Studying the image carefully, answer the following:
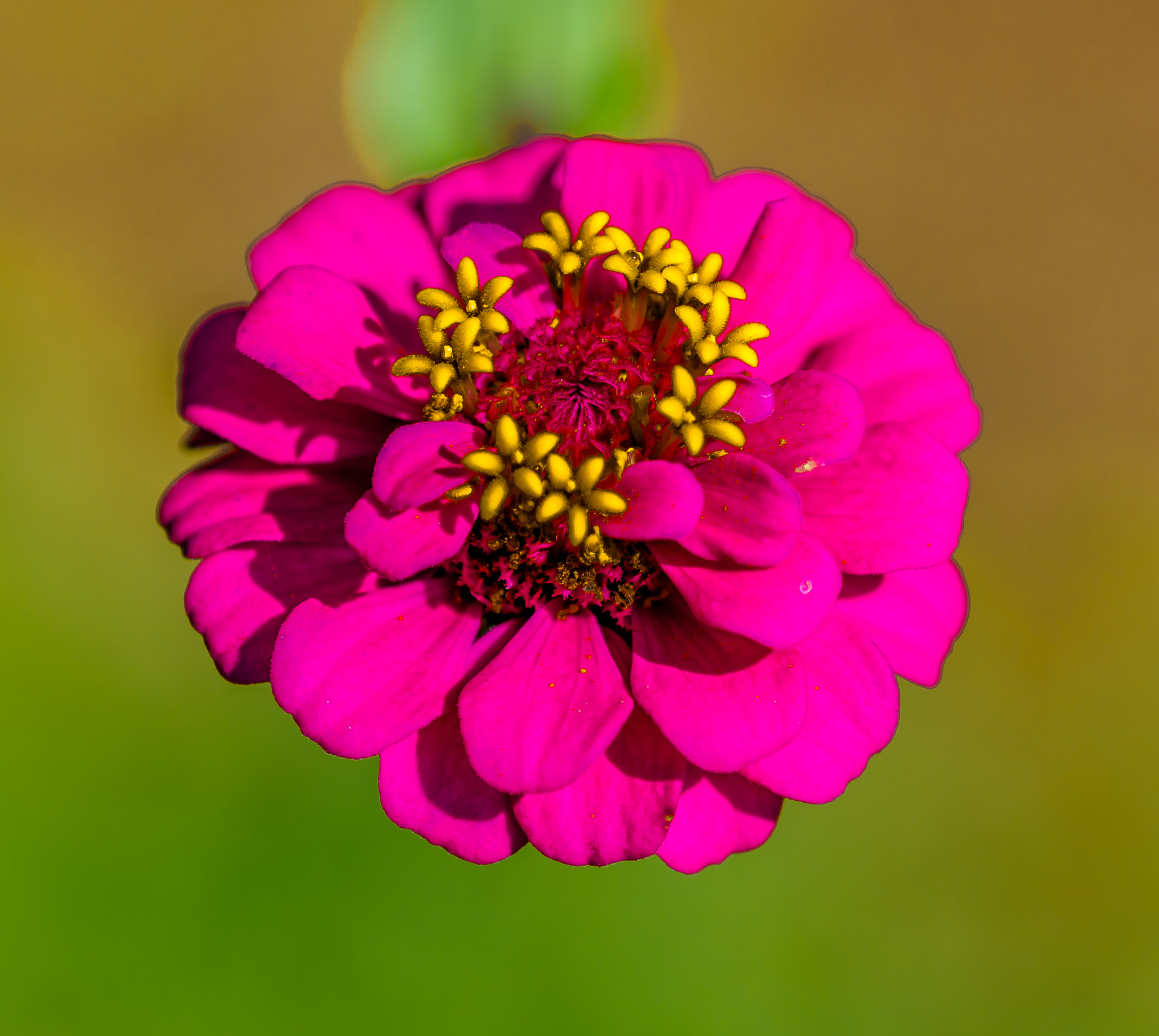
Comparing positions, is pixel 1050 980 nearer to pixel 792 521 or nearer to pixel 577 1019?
pixel 577 1019

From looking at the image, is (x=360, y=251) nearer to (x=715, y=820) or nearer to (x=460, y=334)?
(x=460, y=334)

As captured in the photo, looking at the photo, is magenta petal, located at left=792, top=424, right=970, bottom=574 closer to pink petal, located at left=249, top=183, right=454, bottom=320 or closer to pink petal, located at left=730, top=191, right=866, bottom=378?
pink petal, located at left=730, top=191, right=866, bottom=378

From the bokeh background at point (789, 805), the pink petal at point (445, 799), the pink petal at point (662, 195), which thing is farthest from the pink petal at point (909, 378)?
the bokeh background at point (789, 805)

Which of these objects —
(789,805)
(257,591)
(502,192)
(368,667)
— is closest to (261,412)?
(257,591)

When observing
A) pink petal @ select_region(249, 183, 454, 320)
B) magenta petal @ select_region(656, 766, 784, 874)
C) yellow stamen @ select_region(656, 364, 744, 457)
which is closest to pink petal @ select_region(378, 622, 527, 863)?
magenta petal @ select_region(656, 766, 784, 874)

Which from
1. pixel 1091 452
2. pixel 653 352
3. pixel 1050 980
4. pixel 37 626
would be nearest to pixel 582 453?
pixel 653 352

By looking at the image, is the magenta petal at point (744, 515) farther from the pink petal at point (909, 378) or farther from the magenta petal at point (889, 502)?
the pink petal at point (909, 378)
